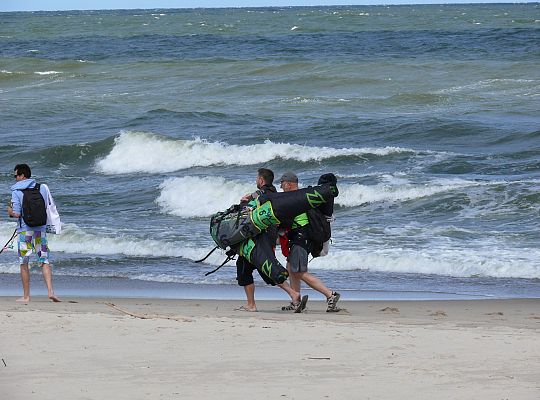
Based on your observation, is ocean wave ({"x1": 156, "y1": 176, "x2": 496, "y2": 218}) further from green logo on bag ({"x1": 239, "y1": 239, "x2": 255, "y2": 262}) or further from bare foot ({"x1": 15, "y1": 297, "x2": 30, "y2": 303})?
green logo on bag ({"x1": 239, "y1": 239, "x2": 255, "y2": 262})

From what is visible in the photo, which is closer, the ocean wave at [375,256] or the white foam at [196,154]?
the ocean wave at [375,256]

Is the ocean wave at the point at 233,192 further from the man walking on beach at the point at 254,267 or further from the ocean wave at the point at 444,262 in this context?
the man walking on beach at the point at 254,267

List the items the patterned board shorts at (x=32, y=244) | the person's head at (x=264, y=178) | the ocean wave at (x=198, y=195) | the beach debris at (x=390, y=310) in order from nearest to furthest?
the person's head at (x=264, y=178) → the beach debris at (x=390, y=310) → the patterned board shorts at (x=32, y=244) → the ocean wave at (x=198, y=195)

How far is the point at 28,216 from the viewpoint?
29.8 ft

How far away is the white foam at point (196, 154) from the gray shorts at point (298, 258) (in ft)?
35.6

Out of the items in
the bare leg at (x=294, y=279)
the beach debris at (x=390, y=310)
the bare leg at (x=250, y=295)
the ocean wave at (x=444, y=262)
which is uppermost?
the bare leg at (x=294, y=279)

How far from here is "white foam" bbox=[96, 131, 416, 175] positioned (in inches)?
775

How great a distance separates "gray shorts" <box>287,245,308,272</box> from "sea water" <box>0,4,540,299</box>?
5.06ft

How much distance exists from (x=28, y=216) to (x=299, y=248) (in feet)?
7.97

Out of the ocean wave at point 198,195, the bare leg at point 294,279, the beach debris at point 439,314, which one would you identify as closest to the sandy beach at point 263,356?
the beach debris at point 439,314

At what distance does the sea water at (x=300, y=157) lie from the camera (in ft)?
37.5

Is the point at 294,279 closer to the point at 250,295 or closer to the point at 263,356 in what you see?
the point at 250,295

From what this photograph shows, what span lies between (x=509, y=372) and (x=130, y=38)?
5833 cm

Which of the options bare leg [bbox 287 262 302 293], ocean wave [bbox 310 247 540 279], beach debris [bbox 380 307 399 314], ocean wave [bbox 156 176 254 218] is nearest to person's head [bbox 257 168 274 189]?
bare leg [bbox 287 262 302 293]
